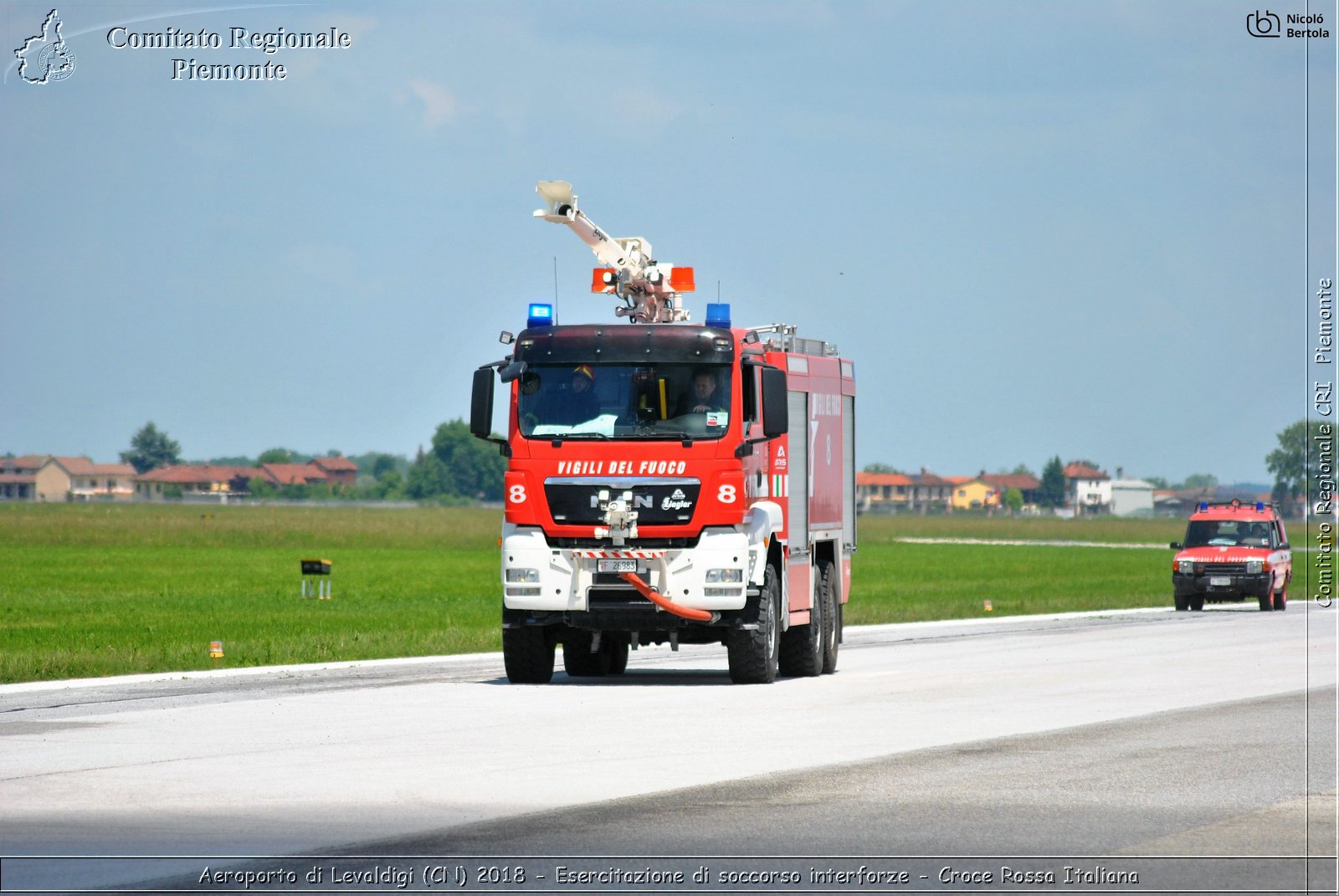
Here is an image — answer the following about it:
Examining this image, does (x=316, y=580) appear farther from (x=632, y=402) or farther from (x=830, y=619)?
(x=632, y=402)

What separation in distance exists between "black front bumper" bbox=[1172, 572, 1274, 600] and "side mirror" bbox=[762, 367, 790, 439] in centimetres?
2394

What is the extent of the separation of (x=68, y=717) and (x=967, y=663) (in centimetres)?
1206

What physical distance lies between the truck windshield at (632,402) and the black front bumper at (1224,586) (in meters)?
24.4

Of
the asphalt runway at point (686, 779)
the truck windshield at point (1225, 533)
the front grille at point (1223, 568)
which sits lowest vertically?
the asphalt runway at point (686, 779)

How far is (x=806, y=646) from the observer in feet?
74.6

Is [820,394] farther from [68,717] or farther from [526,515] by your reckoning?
[68,717]

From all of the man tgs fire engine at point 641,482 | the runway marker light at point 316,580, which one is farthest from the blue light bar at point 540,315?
the runway marker light at point 316,580

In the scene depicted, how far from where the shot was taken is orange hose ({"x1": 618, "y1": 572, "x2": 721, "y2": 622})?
2009 centimetres

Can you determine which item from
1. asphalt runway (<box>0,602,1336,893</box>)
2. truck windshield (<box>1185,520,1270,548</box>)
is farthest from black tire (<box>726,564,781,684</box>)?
truck windshield (<box>1185,520,1270,548</box>)

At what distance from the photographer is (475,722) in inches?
665

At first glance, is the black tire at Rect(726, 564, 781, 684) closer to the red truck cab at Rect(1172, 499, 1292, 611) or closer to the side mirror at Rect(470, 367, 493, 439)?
the side mirror at Rect(470, 367, 493, 439)

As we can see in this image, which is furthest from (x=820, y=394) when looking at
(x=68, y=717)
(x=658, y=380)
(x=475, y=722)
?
(x=68, y=717)

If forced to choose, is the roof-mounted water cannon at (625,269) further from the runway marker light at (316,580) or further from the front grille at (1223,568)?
the front grille at (1223,568)

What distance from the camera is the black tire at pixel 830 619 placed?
23.5 m
